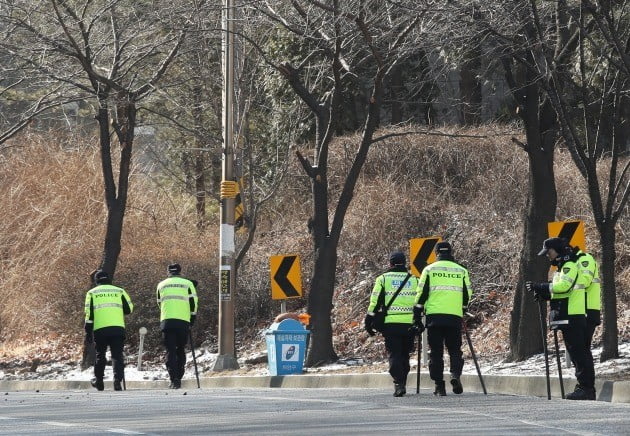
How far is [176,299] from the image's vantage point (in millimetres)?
19688

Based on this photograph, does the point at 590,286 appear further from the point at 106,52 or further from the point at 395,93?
the point at 395,93

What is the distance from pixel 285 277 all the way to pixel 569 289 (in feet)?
25.5

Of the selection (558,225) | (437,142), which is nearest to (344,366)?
(558,225)

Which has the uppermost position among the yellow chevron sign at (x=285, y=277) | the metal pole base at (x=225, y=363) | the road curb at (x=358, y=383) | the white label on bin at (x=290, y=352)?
the yellow chevron sign at (x=285, y=277)

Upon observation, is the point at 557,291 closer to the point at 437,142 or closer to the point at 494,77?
the point at 437,142

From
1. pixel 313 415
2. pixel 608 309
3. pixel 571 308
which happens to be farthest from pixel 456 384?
pixel 313 415

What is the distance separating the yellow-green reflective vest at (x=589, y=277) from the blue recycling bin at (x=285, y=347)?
6356mm

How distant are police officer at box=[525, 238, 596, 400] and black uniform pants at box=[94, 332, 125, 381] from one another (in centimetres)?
725

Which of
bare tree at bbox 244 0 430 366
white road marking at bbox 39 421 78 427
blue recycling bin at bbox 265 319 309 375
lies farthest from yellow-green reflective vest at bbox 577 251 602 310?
bare tree at bbox 244 0 430 366

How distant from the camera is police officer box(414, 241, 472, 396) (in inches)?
595

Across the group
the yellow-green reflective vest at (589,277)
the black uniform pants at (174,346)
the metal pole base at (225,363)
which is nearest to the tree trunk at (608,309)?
the yellow-green reflective vest at (589,277)

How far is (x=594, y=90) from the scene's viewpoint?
85.8 ft

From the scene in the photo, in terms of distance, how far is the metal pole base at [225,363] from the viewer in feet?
74.3

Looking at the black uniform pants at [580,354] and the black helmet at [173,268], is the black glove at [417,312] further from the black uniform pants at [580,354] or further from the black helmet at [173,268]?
the black helmet at [173,268]
